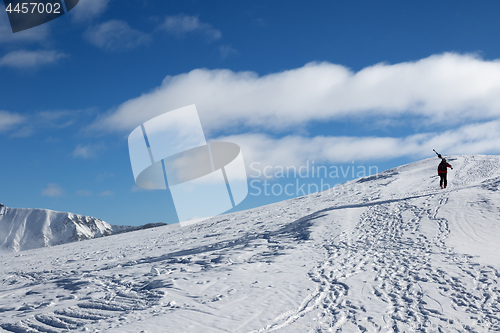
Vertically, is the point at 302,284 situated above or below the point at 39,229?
above

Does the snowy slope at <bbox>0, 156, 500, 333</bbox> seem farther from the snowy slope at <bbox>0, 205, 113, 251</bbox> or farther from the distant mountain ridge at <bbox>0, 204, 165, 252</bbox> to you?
the snowy slope at <bbox>0, 205, 113, 251</bbox>

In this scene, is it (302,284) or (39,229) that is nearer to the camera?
(302,284)

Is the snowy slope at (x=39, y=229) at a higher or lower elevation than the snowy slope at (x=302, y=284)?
lower

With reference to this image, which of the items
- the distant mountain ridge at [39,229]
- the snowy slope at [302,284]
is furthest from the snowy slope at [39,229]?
the snowy slope at [302,284]

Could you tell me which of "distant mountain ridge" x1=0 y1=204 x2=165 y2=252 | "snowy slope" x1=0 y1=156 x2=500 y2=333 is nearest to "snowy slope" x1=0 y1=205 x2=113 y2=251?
"distant mountain ridge" x1=0 y1=204 x2=165 y2=252

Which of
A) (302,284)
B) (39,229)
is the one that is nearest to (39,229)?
(39,229)

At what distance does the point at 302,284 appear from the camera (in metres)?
8.10

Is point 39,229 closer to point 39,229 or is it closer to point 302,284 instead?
point 39,229

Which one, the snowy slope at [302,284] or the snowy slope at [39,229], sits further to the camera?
the snowy slope at [39,229]

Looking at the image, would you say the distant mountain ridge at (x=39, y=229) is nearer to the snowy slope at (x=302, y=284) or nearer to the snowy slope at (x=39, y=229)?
the snowy slope at (x=39, y=229)

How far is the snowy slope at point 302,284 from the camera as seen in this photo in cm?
624

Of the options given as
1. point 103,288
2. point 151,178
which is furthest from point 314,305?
point 151,178

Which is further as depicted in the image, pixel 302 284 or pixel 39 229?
pixel 39 229

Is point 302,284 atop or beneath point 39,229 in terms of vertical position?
A: atop
